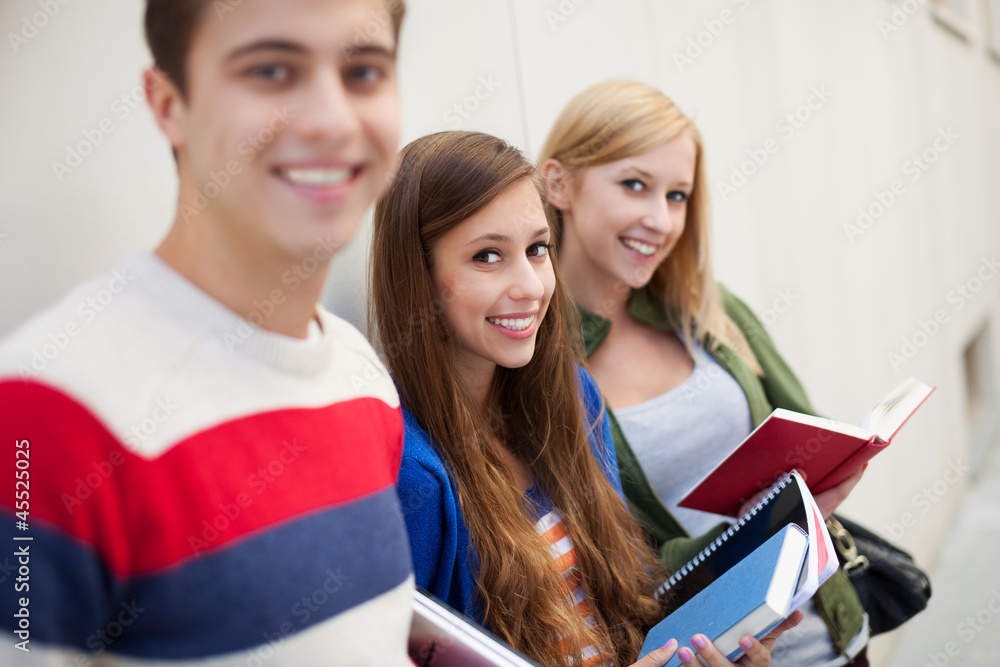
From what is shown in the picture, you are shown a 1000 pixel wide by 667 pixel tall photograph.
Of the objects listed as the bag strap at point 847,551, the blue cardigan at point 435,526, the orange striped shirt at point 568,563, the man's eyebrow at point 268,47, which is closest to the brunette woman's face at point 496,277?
the blue cardigan at point 435,526

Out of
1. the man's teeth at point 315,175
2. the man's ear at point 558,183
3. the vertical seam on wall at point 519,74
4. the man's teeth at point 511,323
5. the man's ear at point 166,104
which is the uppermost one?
the man's ear at point 166,104

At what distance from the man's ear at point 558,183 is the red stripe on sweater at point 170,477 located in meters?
1.25

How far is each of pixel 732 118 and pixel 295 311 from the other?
264 centimetres

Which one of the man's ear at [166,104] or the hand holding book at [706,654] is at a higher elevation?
the man's ear at [166,104]

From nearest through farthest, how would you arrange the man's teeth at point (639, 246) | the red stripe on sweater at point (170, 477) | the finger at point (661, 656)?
the red stripe on sweater at point (170, 477) < the finger at point (661, 656) < the man's teeth at point (639, 246)

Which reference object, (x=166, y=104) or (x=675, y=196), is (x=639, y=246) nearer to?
(x=675, y=196)

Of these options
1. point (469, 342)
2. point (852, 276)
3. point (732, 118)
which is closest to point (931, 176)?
point (852, 276)

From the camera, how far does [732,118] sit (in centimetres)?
301

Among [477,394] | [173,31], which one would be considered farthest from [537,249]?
[173,31]

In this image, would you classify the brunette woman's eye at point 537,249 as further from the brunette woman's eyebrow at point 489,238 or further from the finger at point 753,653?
the finger at point 753,653

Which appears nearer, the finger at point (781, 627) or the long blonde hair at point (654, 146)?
the finger at point (781, 627)

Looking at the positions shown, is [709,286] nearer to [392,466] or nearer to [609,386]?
[609,386]

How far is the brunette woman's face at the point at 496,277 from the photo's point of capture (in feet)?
4.17

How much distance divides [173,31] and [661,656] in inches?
40.2
